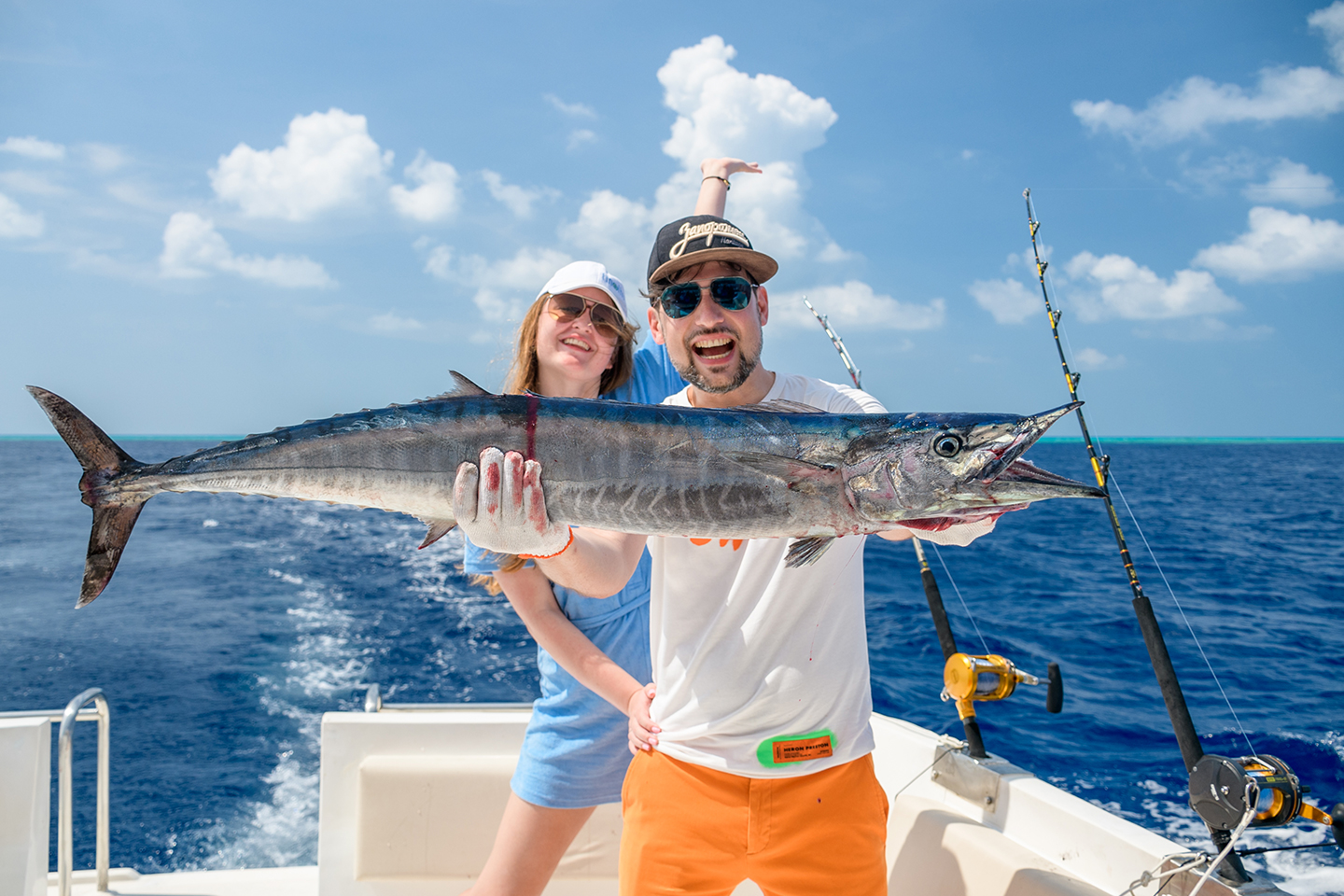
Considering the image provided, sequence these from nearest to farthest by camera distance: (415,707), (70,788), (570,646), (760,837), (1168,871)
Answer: (760,837), (1168,871), (570,646), (70,788), (415,707)

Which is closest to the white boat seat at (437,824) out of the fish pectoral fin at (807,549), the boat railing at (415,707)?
the boat railing at (415,707)

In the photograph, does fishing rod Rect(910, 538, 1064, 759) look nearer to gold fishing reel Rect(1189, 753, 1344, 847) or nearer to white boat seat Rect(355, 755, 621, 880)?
gold fishing reel Rect(1189, 753, 1344, 847)

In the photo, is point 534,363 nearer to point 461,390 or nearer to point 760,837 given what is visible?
point 461,390

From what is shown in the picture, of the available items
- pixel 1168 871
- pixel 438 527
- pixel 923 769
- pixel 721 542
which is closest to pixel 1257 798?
pixel 1168 871

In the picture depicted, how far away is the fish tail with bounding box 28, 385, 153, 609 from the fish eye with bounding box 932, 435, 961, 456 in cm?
219

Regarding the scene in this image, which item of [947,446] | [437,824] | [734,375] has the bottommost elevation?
[437,824]

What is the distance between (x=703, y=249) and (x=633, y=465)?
2.45 feet

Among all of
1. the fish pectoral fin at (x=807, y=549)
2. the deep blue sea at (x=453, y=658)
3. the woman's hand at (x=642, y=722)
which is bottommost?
the deep blue sea at (x=453, y=658)

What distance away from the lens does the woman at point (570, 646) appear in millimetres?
2814

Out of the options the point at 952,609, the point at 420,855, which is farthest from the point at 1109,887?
the point at 952,609

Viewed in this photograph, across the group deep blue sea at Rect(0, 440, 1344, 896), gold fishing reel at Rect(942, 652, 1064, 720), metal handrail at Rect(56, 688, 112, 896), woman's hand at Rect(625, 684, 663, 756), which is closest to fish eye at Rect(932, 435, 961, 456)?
woman's hand at Rect(625, 684, 663, 756)

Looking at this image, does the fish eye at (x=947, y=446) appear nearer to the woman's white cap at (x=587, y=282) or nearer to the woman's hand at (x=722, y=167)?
the woman's white cap at (x=587, y=282)

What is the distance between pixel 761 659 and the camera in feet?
7.36

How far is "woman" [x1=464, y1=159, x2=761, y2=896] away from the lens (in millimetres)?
2814
